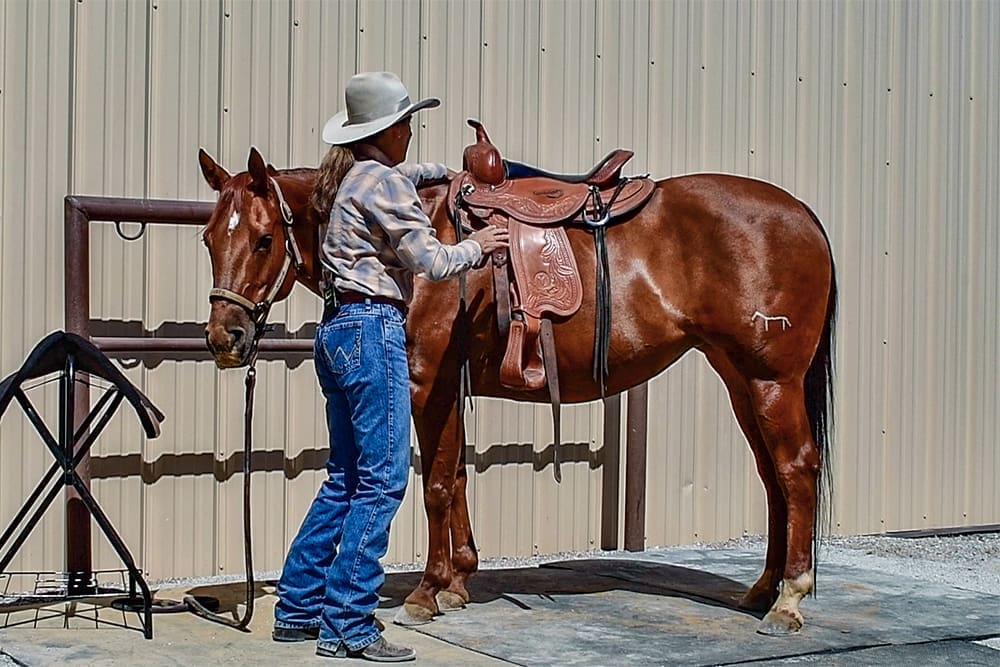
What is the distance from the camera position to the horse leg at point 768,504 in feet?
17.5

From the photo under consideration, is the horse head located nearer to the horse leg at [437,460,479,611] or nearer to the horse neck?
the horse neck

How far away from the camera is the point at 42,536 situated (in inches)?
217

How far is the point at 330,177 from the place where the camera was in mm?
4480

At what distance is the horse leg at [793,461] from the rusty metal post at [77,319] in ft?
8.13

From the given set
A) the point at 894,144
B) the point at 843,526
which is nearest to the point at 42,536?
the point at 843,526

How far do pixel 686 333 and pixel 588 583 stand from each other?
4.01 feet

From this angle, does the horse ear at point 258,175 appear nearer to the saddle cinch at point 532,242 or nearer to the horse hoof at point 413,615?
the saddle cinch at point 532,242

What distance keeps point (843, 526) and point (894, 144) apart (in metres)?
2.03

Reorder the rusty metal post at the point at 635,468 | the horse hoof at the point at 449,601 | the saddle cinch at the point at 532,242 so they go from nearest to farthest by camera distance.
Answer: the saddle cinch at the point at 532,242, the horse hoof at the point at 449,601, the rusty metal post at the point at 635,468

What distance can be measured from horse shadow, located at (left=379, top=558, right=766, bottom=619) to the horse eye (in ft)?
4.82

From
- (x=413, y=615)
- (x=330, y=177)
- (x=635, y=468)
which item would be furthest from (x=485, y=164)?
(x=635, y=468)

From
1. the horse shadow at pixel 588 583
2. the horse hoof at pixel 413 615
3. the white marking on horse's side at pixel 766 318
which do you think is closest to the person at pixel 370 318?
the horse hoof at pixel 413 615

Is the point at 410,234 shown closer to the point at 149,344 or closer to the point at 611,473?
the point at 149,344

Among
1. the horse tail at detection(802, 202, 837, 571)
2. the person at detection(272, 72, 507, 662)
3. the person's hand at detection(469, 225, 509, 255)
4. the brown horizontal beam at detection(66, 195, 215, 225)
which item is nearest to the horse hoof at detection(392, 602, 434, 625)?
the person at detection(272, 72, 507, 662)
